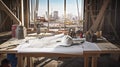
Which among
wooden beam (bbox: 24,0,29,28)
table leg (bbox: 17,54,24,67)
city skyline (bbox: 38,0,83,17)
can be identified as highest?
city skyline (bbox: 38,0,83,17)

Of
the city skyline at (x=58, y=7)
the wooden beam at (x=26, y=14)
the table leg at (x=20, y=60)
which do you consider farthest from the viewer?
the city skyline at (x=58, y=7)

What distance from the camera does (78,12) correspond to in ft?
30.3

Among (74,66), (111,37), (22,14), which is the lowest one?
(74,66)

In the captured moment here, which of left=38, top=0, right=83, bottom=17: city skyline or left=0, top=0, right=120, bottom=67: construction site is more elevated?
Answer: left=38, top=0, right=83, bottom=17: city skyline

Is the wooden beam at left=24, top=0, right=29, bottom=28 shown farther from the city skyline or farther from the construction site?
the city skyline

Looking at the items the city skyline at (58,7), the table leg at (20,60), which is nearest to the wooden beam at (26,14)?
the city skyline at (58,7)

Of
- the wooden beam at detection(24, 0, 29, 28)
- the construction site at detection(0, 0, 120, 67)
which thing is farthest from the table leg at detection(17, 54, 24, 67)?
the wooden beam at detection(24, 0, 29, 28)

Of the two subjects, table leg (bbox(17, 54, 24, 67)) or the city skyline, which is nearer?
table leg (bbox(17, 54, 24, 67))

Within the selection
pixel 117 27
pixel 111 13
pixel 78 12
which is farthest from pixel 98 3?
pixel 78 12

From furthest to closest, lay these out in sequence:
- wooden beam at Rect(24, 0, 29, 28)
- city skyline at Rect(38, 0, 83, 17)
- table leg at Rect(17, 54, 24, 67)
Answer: city skyline at Rect(38, 0, 83, 17) < wooden beam at Rect(24, 0, 29, 28) < table leg at Rect(17, 54, 24, 67)

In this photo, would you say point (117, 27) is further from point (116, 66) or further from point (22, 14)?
point (22, 14)

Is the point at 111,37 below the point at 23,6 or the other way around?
below

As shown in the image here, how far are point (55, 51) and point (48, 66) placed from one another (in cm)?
237

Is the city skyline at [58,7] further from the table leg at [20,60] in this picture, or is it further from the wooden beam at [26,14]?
the table leg at [20,60]
